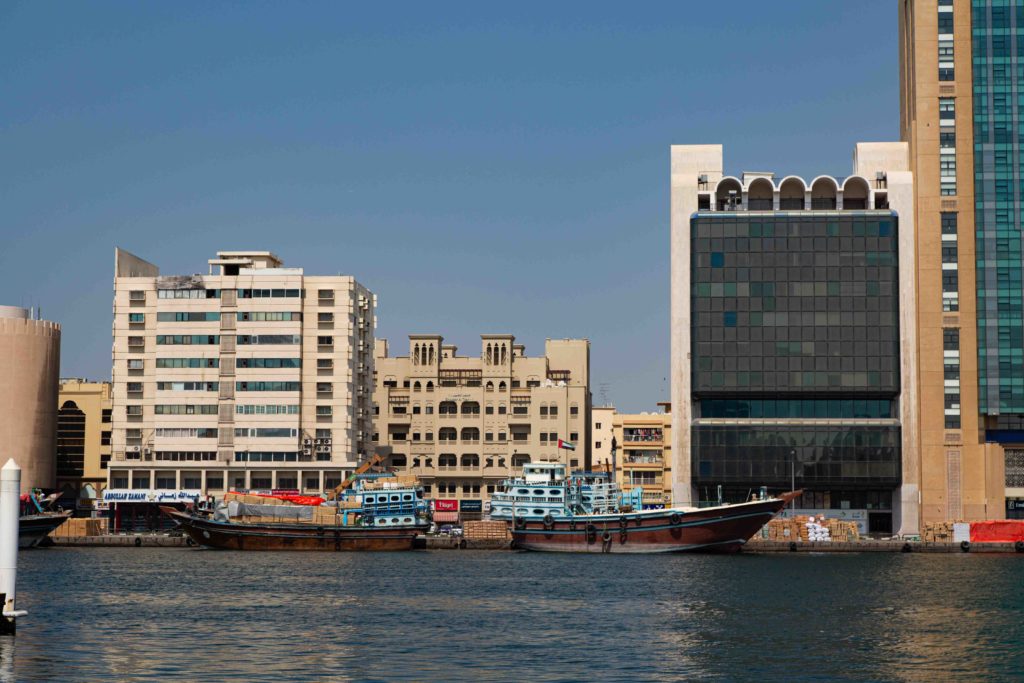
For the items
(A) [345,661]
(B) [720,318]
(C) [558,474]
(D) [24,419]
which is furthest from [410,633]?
(D) [24,419]

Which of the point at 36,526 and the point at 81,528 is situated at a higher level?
the point at 36,526

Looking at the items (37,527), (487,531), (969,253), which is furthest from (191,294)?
(969,253)

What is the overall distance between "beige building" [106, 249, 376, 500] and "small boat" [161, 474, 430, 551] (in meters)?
25.0

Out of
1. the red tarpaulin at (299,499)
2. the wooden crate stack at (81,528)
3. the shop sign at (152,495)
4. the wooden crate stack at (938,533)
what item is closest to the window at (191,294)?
the shop sign at (152,495)

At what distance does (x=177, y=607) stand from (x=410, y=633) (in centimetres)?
1786

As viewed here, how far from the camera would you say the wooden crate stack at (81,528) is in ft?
557

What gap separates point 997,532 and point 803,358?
2999 centimetres

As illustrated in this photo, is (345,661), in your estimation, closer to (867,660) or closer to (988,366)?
(867,660)

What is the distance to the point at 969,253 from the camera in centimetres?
17200

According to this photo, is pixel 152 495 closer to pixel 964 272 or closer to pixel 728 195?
pixel 728 195

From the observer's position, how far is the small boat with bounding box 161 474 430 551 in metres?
150

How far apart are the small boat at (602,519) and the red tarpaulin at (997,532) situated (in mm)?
21643

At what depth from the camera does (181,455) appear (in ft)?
596

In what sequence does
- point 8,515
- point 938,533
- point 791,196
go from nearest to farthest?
point 8,515 → point 938,533 → point 791,196
